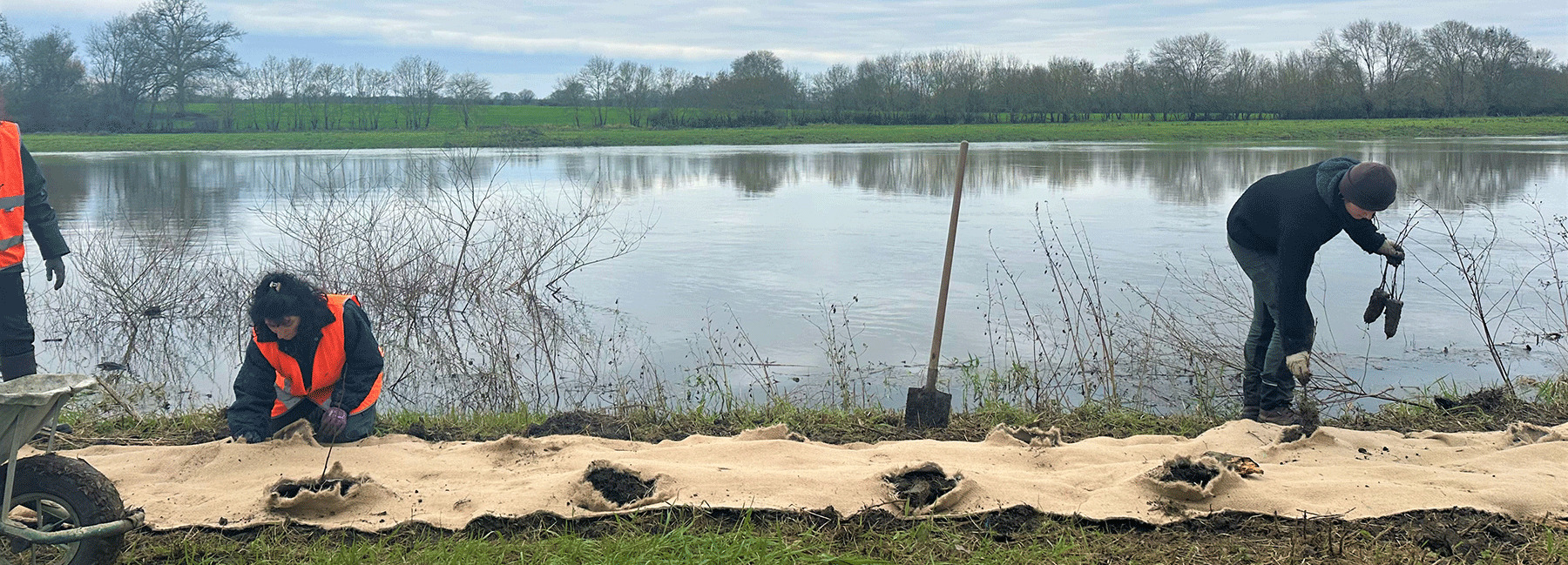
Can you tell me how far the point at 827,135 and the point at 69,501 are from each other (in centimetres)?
4091

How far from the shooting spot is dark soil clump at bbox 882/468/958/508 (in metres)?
3.65

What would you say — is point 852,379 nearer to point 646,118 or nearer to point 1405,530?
point 1405,530

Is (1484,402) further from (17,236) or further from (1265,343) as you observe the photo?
(17,236)

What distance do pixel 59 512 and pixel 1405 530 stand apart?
392 centimetres

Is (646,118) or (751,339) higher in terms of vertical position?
(646,118)

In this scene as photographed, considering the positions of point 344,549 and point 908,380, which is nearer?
point 344,549

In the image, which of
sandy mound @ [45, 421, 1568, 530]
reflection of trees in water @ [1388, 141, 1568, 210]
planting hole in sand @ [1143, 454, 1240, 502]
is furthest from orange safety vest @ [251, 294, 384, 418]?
reflection of trees in water @ [1388, 141, 1568, 210]

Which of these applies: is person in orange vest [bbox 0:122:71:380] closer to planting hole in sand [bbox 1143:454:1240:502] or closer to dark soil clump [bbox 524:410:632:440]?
dark soil clump [bbox 524:410:632:440]

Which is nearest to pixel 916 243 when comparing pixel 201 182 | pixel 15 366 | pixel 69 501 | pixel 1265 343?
Result: pixel 1265 343

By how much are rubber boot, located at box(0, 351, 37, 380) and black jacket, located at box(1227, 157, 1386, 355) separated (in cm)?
534

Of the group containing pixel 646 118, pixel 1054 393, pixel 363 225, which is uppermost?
pixel 646 118

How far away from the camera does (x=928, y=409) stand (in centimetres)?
491

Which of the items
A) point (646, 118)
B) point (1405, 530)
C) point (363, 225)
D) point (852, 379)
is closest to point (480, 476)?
point (852, 379)

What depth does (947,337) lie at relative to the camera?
7242 mm
